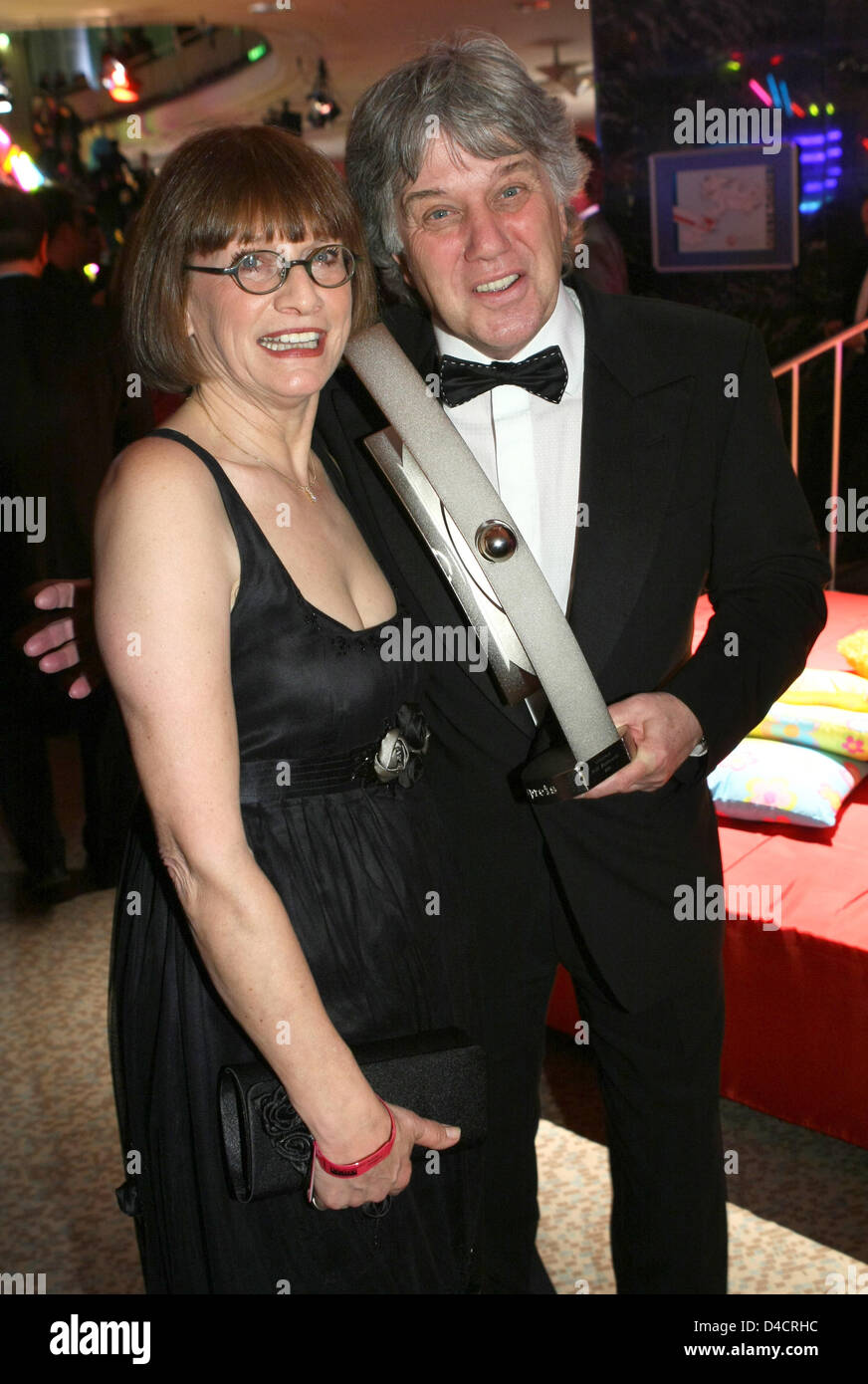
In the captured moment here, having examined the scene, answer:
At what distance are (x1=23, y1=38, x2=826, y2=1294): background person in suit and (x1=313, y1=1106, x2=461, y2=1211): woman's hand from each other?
Answer: 12.9 inches

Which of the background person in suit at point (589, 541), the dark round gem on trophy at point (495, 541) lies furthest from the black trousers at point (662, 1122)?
the dark round gem on trophy at point (495, 541)

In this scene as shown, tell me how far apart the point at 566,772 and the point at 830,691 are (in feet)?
5.48

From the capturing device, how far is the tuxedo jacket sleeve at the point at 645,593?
150cm

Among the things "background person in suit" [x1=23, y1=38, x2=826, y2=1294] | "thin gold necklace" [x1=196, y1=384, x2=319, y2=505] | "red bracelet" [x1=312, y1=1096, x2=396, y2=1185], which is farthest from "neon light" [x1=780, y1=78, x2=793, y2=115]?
"red bracelet" [x1=312, y1=1096, x2=396, y2=1185]

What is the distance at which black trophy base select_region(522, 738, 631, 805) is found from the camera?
126 centimetres

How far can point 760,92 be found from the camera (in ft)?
18.7

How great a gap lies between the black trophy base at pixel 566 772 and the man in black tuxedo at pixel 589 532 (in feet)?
0.56

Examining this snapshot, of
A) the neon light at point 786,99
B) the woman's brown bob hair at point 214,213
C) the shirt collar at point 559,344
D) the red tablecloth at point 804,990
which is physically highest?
the neon light at point 786,99

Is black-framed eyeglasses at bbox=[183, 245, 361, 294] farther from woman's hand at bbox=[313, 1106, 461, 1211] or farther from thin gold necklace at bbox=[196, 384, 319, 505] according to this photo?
woman's hand at bbox=[313, 1106, 461, 1211]

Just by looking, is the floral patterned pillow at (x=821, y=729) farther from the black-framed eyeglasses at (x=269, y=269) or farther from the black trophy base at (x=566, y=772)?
the black-framed eyeglasses at (x=269, y=269)

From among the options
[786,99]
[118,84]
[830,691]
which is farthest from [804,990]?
[118,84]

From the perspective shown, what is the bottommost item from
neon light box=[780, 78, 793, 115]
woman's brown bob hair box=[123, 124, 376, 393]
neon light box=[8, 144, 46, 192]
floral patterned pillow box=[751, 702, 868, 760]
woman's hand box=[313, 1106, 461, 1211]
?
woman's hand box=[313, 1106, 461, 1211]

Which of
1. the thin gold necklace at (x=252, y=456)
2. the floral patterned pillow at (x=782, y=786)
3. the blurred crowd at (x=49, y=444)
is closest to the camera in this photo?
the thin gold necklace at (x=252, y=456)

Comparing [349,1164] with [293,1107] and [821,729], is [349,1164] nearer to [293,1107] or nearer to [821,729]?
[293,1107]
